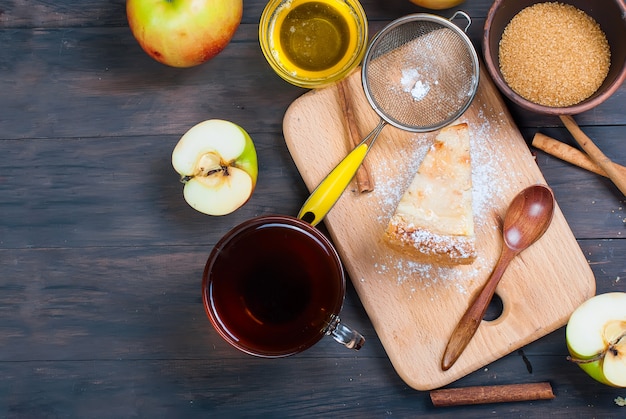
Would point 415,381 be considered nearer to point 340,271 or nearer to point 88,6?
point 340,271

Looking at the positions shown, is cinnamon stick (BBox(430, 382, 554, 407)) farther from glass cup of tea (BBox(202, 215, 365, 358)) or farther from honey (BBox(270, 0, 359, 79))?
honey (BBox(270, 0, 359, 79))

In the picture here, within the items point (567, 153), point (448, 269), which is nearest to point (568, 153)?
point (567, 153)

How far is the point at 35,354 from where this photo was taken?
1.25 m

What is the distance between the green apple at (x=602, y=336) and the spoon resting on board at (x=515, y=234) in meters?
0.15

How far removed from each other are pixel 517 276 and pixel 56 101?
97 centimetres

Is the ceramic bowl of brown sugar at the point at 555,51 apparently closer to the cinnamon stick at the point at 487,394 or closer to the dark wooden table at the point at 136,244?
the dark wooden table at the point at 136,244

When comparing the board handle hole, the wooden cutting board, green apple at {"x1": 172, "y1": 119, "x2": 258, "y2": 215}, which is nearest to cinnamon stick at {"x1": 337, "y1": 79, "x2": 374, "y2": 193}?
the wooden cutting board

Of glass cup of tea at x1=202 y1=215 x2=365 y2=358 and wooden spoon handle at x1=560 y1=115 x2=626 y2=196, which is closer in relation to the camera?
glass cup of tea at x1=202 y1=215 x2=365 y2=358

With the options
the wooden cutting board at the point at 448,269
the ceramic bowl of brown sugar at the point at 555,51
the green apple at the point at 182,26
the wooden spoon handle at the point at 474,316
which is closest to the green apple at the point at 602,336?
the wooden cutting board at the point at 448,269

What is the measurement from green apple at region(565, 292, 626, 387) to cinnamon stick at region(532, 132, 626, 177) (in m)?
0.24

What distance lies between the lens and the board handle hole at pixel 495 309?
119cm

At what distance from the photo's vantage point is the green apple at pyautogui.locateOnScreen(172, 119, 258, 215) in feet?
3.59

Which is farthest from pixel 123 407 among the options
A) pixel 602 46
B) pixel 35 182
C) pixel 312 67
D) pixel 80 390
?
pixel 602 46

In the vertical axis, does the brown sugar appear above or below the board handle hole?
above
